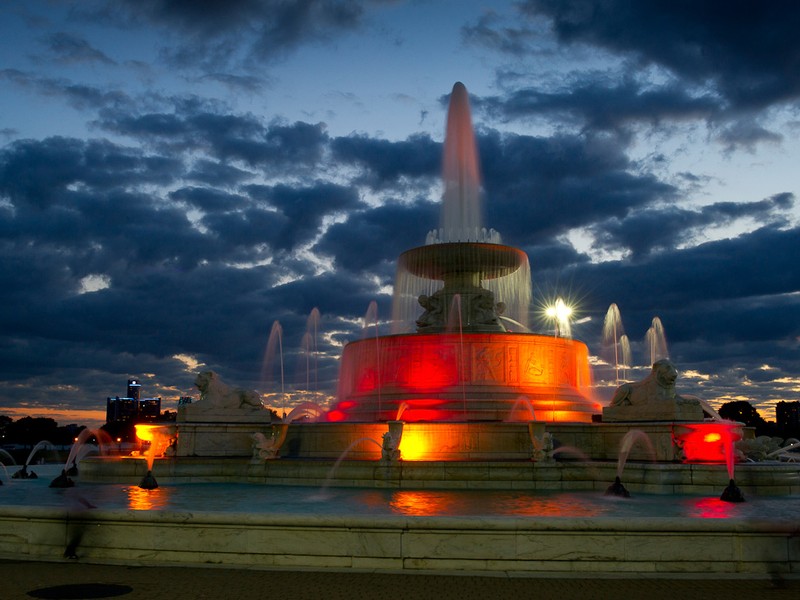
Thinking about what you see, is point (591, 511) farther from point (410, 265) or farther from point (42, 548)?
point (410, 265)

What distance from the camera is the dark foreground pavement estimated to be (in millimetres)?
7230

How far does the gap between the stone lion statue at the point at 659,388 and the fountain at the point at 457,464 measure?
0.05 m

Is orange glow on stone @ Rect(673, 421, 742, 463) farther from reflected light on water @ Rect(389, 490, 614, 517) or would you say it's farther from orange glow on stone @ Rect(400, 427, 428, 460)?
orange glow on stone @ Rect(400, 427, 428, 460)

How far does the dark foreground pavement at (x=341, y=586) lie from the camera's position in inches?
285

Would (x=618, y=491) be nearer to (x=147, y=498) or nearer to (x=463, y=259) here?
(x=147, y=498)

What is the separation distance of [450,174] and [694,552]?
25.5 meters

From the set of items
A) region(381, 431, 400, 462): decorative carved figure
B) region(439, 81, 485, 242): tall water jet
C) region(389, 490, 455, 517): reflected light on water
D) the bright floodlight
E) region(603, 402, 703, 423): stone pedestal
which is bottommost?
region(389, 490, 455, 517): reflected light on water

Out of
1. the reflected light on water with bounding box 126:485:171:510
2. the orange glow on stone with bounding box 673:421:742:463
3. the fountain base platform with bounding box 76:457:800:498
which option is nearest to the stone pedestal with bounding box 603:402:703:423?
the orange glow on stone with bounding box 673:421:742:463

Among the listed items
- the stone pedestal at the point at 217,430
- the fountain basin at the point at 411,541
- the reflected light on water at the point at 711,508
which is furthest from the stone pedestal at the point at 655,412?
the fountain basin at the point at 411,541

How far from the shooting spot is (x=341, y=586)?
299 inches

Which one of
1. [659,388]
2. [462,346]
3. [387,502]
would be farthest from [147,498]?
[462,346]

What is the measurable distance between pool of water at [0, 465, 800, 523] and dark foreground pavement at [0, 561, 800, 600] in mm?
1654

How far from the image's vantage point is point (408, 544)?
8.47 metres

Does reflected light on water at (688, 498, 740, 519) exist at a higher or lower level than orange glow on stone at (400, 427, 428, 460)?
lower
